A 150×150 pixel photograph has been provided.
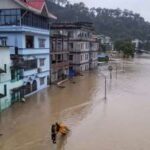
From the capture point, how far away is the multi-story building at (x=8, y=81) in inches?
1284

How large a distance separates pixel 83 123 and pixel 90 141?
15.4 ft

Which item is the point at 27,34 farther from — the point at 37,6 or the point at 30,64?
the point at 37,6

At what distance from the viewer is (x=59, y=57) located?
55875 millimetres

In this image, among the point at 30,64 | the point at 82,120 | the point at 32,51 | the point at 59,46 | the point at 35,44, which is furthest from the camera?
the point at 59,46

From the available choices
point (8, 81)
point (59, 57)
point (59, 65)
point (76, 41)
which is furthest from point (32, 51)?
point (76, 41)

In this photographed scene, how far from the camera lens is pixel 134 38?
7859 inches

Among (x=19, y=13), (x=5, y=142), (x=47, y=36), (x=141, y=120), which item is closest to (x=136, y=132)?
(x=141, y=120)

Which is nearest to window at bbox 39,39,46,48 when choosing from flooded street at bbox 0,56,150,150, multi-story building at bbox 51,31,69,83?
multi-story building at bbox 51,31,69,83

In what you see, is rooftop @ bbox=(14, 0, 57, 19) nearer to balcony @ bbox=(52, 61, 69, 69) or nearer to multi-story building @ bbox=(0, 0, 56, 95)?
multi-story building @ bbox=(0, 0, 56, 95)

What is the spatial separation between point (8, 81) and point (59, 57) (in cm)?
2264

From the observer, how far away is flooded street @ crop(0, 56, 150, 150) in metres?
24.3

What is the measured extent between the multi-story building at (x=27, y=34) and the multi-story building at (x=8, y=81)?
82 cm

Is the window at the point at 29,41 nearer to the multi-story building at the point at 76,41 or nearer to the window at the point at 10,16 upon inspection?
the window at the point at 10,16

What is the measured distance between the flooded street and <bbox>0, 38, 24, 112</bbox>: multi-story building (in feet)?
3.57
